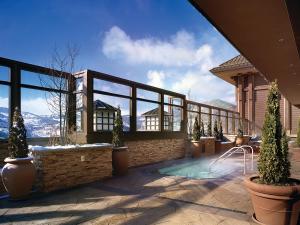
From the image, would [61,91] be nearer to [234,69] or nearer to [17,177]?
[17,177]

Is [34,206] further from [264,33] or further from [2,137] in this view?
[264,33]

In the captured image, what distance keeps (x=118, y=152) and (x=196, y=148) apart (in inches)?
203

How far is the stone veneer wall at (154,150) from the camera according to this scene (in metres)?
9.10

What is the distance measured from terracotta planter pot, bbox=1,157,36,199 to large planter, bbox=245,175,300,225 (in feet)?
13.3

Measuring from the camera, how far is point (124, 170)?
25.1ft

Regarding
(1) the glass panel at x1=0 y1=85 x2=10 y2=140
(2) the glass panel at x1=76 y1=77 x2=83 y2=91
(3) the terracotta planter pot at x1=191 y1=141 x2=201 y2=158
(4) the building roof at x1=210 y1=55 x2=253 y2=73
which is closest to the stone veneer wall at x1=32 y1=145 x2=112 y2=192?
(1) the glass panel at x1=0 y1=85 x2=10 y2=140

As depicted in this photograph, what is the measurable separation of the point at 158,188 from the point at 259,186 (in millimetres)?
2710

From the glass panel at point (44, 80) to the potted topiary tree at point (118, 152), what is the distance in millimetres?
1820

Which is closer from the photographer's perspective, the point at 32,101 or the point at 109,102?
the point at 32,101

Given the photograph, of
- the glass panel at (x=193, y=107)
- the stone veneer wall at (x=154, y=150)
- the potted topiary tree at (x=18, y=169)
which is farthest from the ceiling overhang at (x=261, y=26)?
the glass panel at (x=193, y=107)

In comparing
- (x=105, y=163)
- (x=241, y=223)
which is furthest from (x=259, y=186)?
(x=105, y=163)

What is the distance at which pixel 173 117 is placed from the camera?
12.4m

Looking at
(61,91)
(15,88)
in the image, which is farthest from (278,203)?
(61,91)

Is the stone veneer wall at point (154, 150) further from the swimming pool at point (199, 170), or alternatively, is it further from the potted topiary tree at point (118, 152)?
the potted topiary tree at point (118, 152)
